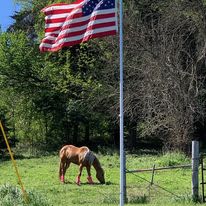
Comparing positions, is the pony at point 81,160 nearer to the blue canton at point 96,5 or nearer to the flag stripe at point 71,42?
the flag stripe at point 71,42

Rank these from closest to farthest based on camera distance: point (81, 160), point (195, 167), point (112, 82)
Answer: point (195, 167), point (81, 160), point (112, 82)

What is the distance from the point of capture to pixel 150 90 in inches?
1170

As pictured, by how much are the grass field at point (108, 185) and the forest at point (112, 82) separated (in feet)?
12.8

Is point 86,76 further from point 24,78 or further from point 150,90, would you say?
point 150,90

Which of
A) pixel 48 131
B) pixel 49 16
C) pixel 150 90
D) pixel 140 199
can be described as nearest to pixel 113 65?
pixel 150 90

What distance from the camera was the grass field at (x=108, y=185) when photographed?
13797mm

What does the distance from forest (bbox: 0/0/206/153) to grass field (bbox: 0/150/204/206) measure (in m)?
3.91

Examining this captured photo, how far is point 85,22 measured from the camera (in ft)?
32.7

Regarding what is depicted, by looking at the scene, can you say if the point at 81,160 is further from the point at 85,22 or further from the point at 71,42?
the point at 85,22

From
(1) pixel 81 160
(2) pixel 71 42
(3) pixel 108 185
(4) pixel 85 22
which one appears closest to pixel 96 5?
(4) pixel 85 22

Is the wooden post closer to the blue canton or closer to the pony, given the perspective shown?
the blue canton

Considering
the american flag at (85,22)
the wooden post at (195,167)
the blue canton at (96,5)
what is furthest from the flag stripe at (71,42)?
the wooden post at (195,167)

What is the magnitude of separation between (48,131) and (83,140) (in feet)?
10.3

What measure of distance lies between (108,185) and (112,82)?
16.9 metres
